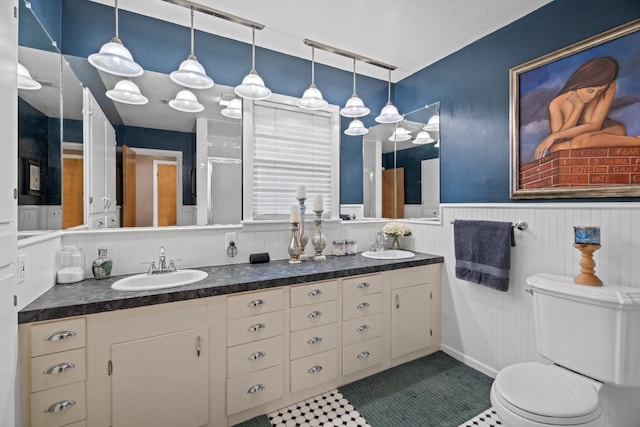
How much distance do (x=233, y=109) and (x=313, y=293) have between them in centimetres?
150

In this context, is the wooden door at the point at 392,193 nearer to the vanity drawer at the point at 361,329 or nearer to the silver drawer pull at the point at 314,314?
the vanity drawer at the point at 361,329

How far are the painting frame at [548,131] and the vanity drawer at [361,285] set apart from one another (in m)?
1.12

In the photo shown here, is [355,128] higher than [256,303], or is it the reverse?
[355,128]

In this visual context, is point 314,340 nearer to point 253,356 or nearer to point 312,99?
point 253,356

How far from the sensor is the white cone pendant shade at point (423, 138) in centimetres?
267

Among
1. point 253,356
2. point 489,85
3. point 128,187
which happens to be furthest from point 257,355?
point 489,85

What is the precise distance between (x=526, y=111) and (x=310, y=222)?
1.76 meters

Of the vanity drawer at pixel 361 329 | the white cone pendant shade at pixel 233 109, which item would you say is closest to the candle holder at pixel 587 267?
the vanity drawer at pixel 361 329

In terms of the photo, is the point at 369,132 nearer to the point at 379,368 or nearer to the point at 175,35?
the point at 175,35

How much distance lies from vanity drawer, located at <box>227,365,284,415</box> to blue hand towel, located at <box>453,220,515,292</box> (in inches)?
60.0

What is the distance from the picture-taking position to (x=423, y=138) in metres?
2.72

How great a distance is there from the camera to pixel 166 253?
1.97 m

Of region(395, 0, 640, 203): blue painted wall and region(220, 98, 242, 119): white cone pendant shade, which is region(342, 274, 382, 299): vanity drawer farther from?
region(220, 98, 242, 119): white cone pendant shade

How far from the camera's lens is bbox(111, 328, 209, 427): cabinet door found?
4.53 ft
